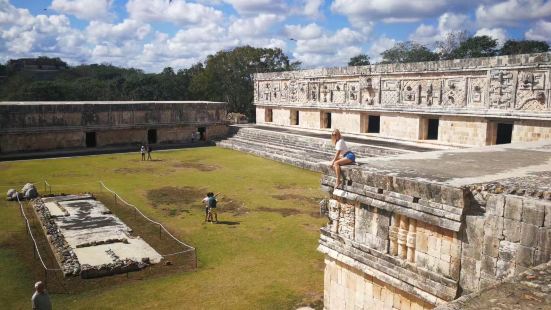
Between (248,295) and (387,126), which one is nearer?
(248,295)

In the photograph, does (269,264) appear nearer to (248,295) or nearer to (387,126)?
(248,295)

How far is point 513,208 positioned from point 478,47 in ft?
130

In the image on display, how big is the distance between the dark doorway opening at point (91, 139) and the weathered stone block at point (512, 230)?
20.8m

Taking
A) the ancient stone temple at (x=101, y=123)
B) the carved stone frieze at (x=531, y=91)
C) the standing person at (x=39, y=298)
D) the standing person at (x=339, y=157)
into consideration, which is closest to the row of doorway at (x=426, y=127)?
the carved stone frieze at (x=531, y=91)

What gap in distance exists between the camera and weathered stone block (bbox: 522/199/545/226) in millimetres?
3303

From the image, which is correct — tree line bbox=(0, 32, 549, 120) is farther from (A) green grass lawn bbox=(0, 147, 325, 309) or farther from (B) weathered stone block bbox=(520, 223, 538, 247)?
(B) weathered stone block bbox=(520, 223, 538, 247)

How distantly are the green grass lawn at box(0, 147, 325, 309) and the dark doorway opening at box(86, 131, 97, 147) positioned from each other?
2.97m

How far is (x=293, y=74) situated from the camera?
78.4 ft

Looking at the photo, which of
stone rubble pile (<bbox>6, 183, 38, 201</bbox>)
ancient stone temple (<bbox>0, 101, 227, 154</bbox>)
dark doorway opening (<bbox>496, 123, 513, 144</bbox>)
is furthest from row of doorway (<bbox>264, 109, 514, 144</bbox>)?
stone rubble pile (<bbox>6, 183, 38, 201</bbox>)

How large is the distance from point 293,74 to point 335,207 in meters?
19.6

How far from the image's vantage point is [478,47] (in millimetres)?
37938

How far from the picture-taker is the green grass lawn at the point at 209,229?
20.8 ft

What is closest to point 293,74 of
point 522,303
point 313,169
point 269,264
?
point 313,169

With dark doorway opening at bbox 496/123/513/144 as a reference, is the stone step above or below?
below
